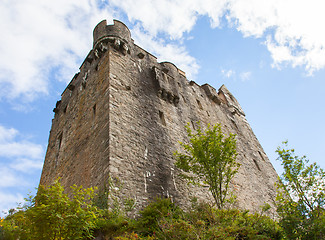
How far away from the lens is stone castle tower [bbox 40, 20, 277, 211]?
995 centimetres

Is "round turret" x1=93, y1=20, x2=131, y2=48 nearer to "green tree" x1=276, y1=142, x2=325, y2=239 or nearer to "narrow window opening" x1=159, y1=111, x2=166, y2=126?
"narrow window opening" x1=159, y1=111, x2=166, y2=126

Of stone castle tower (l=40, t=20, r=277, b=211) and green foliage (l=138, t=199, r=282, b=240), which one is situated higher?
stone castle tower (l=40, t=20, r=277, b=211)

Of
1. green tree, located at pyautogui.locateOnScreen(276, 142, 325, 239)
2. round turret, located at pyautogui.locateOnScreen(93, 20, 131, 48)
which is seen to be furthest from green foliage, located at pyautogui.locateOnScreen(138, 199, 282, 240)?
round turret, located at pyautogui.locateOnScreen(93, 20, 131, 48)

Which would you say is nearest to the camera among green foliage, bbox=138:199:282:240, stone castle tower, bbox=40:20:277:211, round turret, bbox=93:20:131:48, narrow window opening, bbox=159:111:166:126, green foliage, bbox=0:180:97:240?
green foliage, bbox=0:180:97:240

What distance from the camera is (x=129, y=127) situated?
1109 centimetres

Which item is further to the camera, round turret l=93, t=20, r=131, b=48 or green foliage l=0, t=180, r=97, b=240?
round turret l=93, t=20, r=131, b=48

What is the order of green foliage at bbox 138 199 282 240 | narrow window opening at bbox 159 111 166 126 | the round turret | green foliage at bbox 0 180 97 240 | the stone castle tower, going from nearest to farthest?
green foliage at bbox 0 180 97 240 → green foliage at bbox 138 199 282 240 → the stone castle tower → narrow window opening at bbox 159 111 166 126 → the round turret

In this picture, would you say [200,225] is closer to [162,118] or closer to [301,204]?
[301,204]

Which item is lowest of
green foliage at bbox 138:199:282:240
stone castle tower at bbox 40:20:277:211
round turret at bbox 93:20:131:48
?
green foliage at bbox 138:199:282:240

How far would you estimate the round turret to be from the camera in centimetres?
1483

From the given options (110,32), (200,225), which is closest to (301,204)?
(200,225)

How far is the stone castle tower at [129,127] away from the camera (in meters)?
9.95

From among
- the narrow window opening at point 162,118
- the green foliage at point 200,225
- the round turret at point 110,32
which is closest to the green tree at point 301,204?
the green foliage at point 200,225

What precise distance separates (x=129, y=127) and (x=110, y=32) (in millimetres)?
6717
